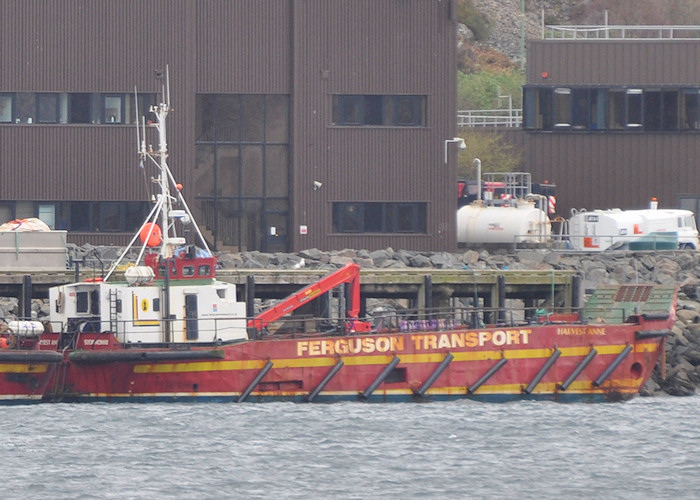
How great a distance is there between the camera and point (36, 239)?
41.1 m

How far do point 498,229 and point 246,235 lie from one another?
7932 millimetres

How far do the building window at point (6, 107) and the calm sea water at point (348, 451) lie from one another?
54.5 ft

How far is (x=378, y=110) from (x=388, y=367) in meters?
15.8

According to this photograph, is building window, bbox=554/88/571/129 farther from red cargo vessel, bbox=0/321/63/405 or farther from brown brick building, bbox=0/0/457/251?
red cargo vessel, bbox=0/321/63/405

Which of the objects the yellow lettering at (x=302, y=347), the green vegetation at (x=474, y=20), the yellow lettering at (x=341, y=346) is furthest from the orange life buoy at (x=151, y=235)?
the green vegetation at (x=474, y=20)

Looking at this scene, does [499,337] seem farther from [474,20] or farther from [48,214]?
[474,20]

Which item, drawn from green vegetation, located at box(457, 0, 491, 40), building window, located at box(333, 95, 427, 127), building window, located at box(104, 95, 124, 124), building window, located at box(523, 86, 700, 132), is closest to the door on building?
building window, located at box(333, 95, 427, 127)

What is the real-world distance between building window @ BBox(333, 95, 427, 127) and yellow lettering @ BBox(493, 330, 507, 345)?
49.7ft

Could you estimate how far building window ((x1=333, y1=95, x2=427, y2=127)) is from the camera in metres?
47.8

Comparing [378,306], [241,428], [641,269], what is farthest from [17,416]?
[641,269]

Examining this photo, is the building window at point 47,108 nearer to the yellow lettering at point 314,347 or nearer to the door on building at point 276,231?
the door on building at point 276,231

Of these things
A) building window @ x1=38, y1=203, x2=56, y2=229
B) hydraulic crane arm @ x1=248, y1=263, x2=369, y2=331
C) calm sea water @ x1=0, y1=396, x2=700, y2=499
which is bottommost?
calm sea water @ x1=0, y1=396, x2=700, y2=499

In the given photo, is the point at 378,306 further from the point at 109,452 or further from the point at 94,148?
the point at 109,452

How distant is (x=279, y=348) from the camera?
32.7m
